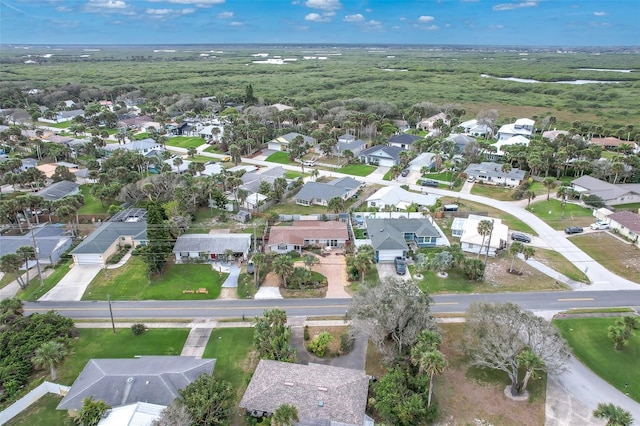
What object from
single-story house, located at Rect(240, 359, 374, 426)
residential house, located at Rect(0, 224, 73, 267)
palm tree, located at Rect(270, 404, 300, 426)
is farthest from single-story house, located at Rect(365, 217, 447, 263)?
residential house, located at Rect(0, 224, 73, 267)

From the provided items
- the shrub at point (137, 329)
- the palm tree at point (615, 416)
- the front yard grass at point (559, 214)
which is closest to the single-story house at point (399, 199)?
the front yard grass at point (559, 214)

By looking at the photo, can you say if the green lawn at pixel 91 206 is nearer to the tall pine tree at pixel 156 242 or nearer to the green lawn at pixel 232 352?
the tall pine tree at pixel 156 242

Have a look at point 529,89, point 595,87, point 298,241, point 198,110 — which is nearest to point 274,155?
point 298,241

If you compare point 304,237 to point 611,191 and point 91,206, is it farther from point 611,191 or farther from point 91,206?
point 611,191

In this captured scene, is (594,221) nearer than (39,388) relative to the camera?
No

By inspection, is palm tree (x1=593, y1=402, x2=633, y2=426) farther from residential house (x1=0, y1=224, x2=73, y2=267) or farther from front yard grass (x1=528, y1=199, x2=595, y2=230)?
residential house (x1=0, y1=224, x2=73, y2=267)

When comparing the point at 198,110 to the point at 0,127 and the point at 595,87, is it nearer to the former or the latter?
the point at 0,127
